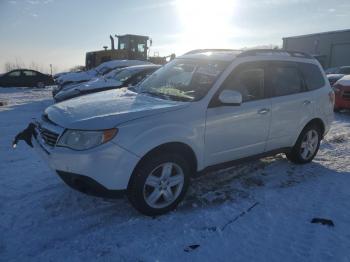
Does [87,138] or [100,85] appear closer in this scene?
[87,138]

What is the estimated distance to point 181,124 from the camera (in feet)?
12.2

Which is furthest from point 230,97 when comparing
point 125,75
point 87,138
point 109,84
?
point 125,75

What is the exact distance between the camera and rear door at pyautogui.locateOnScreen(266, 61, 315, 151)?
15.6 ft

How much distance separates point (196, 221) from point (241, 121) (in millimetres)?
1385

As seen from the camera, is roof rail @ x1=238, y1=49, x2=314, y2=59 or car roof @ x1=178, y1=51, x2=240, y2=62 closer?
car roof @ x1=178, y1=51, x2=240, y2=62

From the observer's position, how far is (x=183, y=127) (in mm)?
3719

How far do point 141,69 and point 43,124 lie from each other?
717 cm

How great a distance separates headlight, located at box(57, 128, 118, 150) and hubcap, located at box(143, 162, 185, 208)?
2.10ft

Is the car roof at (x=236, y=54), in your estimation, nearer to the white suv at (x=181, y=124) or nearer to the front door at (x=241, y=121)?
the white suv at (x=181, y=124)

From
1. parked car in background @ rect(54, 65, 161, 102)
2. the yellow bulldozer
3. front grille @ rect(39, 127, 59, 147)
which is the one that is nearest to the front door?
front grille @ rect(39, 127, 59, 147)

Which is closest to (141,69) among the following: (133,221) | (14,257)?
(133,221)

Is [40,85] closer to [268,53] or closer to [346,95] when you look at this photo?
[346,95]

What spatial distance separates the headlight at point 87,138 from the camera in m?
3.27

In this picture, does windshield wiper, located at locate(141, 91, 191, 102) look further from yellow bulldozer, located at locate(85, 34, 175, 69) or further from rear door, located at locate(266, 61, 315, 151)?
yellow bulldozer, located at locate(85, 34, 175, 69)
